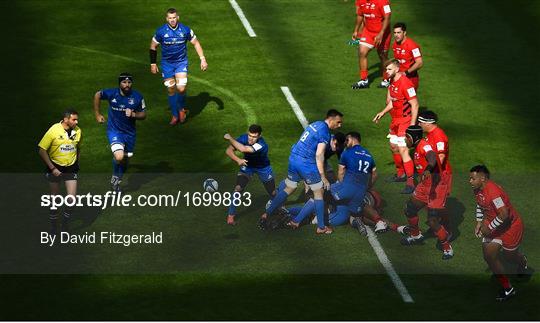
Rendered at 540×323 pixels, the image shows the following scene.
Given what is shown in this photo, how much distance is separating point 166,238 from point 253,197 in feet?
8.54

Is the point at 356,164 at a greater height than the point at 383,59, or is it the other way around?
the point at 356,164

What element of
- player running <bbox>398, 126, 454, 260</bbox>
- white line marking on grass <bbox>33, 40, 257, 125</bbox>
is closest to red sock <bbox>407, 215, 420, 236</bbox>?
player running <bbox>398, 126, 454, 260</bbox>

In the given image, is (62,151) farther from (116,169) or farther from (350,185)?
(350,185)

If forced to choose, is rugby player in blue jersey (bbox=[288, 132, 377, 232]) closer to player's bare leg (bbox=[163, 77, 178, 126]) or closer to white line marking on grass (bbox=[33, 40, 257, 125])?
white line marking on grass (bbox=[33, 40, 257, 125])

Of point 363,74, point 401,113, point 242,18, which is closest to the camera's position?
point 401,113

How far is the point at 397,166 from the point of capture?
28047 millimetres

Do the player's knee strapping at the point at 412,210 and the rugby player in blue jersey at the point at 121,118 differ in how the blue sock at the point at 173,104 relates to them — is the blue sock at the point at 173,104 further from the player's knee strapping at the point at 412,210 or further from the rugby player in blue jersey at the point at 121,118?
the player's knee strapping at the point at 412,210

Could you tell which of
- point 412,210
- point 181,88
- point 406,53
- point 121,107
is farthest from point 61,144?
point 406,53

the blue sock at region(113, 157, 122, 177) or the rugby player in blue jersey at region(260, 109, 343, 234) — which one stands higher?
the rugby player in blue jersey at region(260, 109, 343, 234)

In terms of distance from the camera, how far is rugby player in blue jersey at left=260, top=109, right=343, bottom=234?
24.9 metres

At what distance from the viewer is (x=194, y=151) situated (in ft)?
96.8

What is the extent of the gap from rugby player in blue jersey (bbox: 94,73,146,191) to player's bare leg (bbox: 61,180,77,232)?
199 centimetres

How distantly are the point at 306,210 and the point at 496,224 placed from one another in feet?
13.5

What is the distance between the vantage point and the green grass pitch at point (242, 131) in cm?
2264
